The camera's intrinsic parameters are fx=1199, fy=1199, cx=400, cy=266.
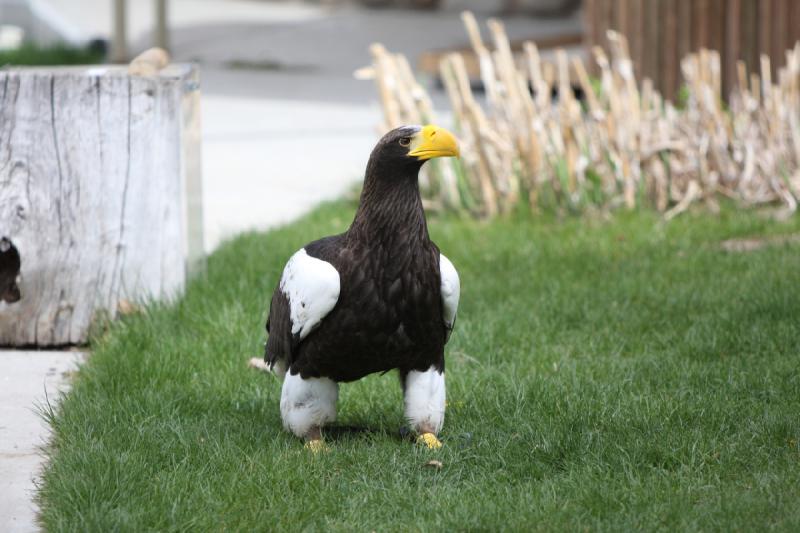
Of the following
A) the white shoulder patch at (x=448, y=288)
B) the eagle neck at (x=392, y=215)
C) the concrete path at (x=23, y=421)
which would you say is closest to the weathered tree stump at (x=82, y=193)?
the concrete path at (x=23, y=421)

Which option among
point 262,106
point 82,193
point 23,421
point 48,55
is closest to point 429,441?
point 23,421

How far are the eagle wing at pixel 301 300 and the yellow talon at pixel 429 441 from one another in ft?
1.78

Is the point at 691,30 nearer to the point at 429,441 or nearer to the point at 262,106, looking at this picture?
the point at 262,106

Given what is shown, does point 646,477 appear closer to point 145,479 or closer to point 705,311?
point 145,479

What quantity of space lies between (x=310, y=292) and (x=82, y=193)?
2113mm

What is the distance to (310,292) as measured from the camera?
158 inches

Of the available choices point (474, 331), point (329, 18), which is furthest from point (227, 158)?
point (329, 18)

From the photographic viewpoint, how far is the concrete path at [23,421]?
385 centimetres

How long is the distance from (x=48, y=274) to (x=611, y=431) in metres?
2.86

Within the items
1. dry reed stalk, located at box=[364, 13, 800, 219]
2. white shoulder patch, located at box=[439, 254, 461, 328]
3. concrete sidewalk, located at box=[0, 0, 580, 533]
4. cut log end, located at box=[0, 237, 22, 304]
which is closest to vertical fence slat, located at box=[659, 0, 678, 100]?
concrete sidewalk, located at box=[0, 0, 580, 533]

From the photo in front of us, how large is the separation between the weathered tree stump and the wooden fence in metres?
6.26

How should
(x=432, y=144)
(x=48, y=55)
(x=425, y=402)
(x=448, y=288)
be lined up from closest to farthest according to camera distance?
(x=432, y=144), (x=448, y=288), (x=425, y=402), (x=48, y=55)

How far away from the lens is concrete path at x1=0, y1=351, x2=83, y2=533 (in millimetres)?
3854

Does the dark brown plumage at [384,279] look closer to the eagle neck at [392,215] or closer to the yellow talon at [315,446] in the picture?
the eagle neck at [392,215]
